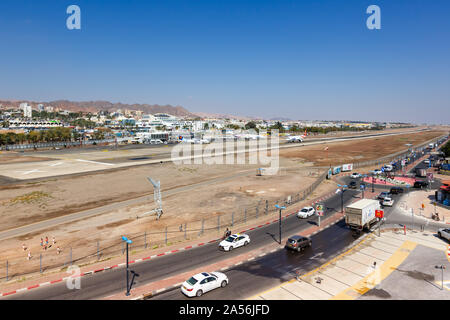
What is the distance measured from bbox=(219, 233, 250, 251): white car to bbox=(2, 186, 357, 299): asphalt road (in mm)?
504

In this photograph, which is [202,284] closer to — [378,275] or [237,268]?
[237,268]

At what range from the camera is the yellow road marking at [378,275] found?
21.1 m

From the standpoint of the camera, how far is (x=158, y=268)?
84.4 feet

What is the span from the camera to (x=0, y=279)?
79.6 feet

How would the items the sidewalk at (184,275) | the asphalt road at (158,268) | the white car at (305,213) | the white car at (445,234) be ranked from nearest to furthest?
the sidewalk at (184,275) → the asphalt road at (158,268) → the white car at (445,234) → the white car at (305,213)

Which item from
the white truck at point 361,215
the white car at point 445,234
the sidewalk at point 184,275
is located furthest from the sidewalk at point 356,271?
the sidewalk at point 184,275

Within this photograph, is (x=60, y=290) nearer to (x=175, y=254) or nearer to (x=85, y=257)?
(x=85, y=257)

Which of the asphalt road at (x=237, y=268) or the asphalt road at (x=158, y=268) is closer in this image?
the asphalt road at (x=237, y=268)

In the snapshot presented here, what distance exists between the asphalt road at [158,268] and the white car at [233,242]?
19.8 inches

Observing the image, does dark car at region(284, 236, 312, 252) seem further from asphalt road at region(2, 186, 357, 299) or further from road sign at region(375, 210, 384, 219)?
road sign at region(375, 210, 384, 219)

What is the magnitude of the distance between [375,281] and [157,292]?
1829cm

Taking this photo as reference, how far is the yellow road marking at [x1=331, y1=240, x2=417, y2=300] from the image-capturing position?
21141 mm

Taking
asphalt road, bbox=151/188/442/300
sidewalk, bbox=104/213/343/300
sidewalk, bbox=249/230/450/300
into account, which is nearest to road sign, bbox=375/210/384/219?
sidewalk, bbox=249/230/450/300

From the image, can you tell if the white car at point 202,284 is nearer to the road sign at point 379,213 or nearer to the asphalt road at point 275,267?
the asphalt road at point 275,267
